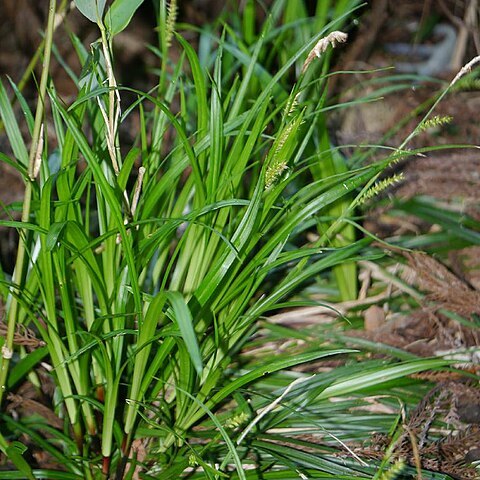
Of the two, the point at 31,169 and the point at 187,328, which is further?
the point at 31,169

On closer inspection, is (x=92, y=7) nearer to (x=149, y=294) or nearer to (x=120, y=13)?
(x=120, y=13)

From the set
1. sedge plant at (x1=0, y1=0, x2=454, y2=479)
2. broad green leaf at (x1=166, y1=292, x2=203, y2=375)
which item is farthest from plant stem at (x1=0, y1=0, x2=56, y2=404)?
broad green leaf at (x1=166, y1=292, x2=203, y2=375)

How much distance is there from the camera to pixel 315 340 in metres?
1.19

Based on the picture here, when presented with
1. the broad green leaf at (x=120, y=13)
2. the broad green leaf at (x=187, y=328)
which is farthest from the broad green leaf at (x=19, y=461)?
the broad green leaf at (x=120, y=13)

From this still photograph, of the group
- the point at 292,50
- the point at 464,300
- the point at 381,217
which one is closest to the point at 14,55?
the point at 292,50

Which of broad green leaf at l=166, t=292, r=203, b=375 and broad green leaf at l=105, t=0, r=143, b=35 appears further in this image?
broad green leaf at l=105, t=0, r=143, b=35

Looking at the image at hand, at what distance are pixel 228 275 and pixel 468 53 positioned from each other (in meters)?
1.53

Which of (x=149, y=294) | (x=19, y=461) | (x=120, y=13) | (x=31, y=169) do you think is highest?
(x=120, y=13)

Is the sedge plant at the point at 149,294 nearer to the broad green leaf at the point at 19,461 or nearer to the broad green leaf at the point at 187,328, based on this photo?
the broad green leaf at the point at 19,461

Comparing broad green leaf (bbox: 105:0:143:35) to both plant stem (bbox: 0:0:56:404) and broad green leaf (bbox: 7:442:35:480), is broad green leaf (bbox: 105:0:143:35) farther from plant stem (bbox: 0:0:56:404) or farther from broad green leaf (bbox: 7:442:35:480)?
broad green leaf (bbox: 7:442:35:480)

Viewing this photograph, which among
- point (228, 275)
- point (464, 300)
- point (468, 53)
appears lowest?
point (464, 300)

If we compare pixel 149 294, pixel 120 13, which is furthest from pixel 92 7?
pixel 149 294

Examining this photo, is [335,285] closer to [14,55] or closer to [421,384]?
[421,384]

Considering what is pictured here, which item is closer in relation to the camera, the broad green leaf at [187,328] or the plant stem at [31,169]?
the broad green leaf at [187,328]
